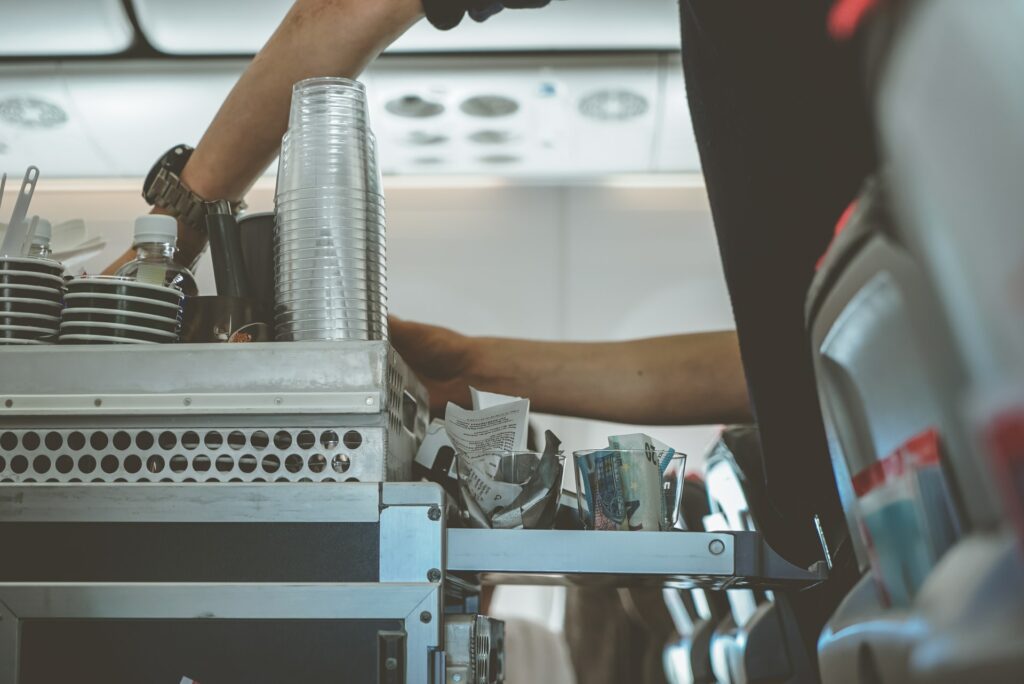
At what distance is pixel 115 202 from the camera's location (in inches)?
120

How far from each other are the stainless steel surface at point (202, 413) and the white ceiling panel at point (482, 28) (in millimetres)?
1635

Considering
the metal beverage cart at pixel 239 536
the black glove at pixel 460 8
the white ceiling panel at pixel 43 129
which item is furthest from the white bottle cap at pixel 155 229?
the white ceiling panel at pixel 43 129

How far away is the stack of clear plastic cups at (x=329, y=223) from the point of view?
729 millimetres

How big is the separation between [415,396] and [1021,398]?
0.63m

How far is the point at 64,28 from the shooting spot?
7.52ft

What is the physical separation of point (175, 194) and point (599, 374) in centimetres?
50

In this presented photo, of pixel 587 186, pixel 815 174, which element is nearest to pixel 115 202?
pixel 587 186

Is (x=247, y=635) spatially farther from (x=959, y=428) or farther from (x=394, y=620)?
(x=959, y=428)

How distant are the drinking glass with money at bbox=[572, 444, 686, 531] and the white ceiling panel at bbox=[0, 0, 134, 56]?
1914 mm

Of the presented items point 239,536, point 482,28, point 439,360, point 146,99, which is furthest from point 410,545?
point 146,99

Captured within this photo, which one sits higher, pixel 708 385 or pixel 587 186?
pixel 587 186

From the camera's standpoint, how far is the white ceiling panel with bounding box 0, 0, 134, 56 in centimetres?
222

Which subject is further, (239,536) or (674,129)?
(674,129)

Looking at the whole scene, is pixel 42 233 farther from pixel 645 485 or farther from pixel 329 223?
pixel 645 485
